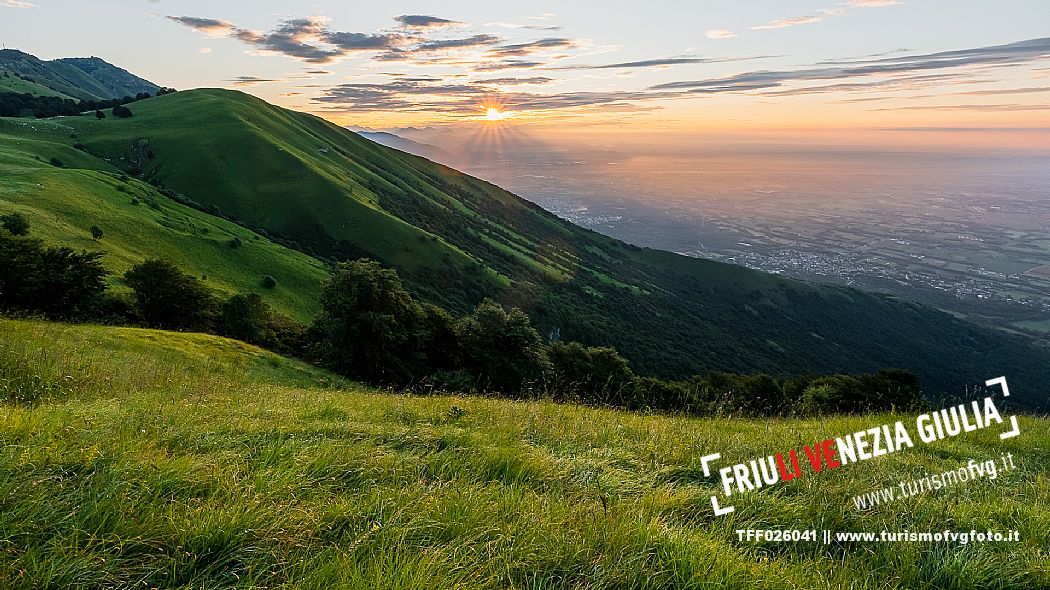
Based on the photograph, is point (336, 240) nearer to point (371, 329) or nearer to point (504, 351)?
point (371, 329)

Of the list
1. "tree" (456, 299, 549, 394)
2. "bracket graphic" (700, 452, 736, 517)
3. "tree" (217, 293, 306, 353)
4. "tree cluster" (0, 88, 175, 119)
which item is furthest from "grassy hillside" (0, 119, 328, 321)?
"tree cluster" (0, 88, 175, 119)

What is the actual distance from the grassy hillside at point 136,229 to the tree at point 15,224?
3.65 meters

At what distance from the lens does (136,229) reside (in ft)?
223

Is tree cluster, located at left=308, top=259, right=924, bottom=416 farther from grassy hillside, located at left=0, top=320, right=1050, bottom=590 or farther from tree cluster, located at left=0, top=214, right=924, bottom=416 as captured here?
grassy hillside, located at left=0, top=320, right=1050, bottom=590

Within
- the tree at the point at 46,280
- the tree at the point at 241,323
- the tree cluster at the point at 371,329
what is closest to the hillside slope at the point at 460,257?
the tree at the point at 241,323

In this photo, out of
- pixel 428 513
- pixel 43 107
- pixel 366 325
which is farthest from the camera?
pixel 43 107

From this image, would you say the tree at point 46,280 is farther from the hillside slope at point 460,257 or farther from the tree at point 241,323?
the hillside slope at point 460,257

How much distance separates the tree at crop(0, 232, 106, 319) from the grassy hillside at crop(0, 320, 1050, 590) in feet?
127

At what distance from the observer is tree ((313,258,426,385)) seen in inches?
1575

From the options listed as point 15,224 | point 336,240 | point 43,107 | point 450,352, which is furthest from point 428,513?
point 43,107

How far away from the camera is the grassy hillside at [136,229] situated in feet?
187

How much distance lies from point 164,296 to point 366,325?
19.7 m

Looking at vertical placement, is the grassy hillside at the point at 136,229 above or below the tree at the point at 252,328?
above

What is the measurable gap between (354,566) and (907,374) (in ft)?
150
